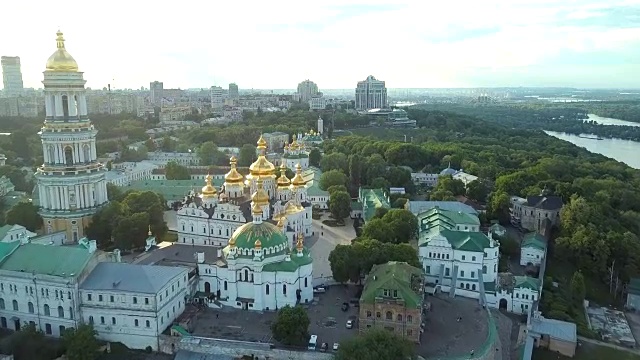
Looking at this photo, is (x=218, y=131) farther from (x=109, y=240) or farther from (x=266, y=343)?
(x=266, y=343)

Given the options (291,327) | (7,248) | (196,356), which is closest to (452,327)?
(291,327)

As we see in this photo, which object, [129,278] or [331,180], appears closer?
[129,278]

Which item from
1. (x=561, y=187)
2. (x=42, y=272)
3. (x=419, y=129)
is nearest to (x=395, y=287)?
(x=42, y=272)

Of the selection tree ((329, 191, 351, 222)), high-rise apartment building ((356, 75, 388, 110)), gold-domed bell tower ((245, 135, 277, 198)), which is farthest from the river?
gold-domed bell tower ((245, 135, 277, 198))

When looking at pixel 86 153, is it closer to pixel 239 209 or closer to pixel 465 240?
pixel 239 209

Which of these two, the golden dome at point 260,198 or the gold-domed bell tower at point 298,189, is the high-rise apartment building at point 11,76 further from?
the golden dome at point 260,198

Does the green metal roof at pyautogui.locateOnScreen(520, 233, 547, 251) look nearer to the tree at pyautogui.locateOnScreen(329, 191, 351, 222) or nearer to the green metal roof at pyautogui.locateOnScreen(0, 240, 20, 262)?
the tree at pyautogui.locateOnScreen(329, 191, 351, 222)
